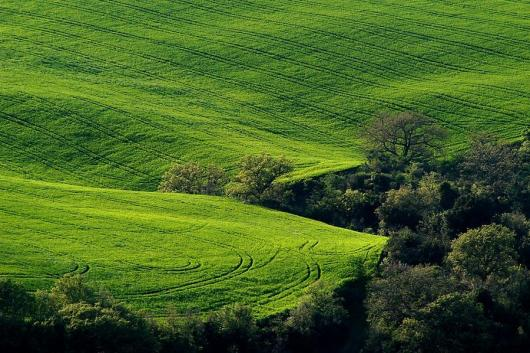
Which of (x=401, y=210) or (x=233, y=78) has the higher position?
(x=233, y=78)

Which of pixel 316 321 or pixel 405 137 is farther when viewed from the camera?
pixel 405 137

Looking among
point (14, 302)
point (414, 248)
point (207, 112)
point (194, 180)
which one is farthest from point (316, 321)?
point (207, 112)

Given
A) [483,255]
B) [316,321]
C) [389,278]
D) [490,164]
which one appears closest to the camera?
[316,321]

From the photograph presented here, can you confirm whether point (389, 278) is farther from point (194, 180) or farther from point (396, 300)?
point (194, 180)

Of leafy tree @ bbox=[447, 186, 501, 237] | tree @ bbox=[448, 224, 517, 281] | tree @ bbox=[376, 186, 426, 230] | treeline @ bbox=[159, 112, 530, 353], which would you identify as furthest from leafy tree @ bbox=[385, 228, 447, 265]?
tree @ bbox=[376, 186, 426, 230]

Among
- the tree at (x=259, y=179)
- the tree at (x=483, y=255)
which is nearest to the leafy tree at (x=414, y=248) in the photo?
the tree at (x=483, y=255)

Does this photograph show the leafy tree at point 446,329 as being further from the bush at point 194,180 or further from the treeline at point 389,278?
the bush at point 194,180

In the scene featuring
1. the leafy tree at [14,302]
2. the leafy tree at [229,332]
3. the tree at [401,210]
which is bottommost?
the leafy tree at [229,332]

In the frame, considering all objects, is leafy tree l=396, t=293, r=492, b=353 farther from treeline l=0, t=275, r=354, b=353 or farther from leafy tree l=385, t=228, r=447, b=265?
leafy tree l=385, t=228, r=447, b=265
